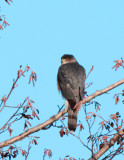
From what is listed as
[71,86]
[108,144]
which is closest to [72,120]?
[71,86]

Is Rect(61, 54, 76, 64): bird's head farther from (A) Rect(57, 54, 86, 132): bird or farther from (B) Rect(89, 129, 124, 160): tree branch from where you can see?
(B) Rect(89, 129, 124, 160): tree branch

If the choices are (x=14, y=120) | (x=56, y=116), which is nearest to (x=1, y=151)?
(x=14, y=120)

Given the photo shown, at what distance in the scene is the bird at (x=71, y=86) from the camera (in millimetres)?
5377

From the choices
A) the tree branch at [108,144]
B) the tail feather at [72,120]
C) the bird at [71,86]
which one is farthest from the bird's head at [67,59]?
the tree branch at [108,144]

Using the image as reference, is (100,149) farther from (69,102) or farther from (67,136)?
(69,102)

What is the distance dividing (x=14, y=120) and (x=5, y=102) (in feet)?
0.77

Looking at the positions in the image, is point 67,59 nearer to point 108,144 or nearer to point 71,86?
point 71,86

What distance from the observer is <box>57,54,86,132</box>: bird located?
5377 mm

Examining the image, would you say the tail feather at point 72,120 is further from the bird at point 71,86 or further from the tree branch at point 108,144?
the tree branch at point 108,144

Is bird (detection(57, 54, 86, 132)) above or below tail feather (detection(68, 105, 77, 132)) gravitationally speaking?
above

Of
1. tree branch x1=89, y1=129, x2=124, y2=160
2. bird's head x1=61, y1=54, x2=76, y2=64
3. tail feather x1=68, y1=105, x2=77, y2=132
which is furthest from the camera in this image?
bird's head x1=61, y1=54, x2=76, y2=64

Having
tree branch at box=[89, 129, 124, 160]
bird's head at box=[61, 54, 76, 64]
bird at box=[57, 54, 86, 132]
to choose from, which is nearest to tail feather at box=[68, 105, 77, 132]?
bird at box=[57, 54, 86, 132]

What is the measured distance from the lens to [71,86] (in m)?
5.61

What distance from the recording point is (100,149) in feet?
11.6
